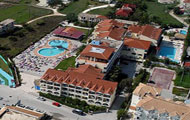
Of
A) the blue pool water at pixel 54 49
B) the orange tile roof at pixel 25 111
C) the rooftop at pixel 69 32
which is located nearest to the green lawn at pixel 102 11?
the rooftop at pixel 69 32

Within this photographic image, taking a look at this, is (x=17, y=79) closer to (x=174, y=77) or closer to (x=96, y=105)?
(x=96, y=105)

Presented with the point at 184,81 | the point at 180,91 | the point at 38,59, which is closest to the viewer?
the point at 180,91

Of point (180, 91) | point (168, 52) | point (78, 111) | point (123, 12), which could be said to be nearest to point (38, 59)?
point (78, 111)

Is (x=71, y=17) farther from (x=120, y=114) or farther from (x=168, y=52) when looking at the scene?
(x=120, y=114)

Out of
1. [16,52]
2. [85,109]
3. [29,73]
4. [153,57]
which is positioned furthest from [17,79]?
[153,57]

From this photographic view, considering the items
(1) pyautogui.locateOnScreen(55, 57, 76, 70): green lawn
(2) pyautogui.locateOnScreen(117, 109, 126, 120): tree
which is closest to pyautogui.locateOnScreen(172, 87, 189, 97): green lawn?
(2) pyautogui.locateOnScreen(117, 109, 126, 120): tree

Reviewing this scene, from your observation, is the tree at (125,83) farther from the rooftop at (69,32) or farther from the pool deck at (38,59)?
the rooftop at (69,32)

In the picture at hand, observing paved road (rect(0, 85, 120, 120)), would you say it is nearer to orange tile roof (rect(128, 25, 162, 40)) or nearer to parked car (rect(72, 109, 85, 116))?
parked car (rect(72, 109, 85, 116))
